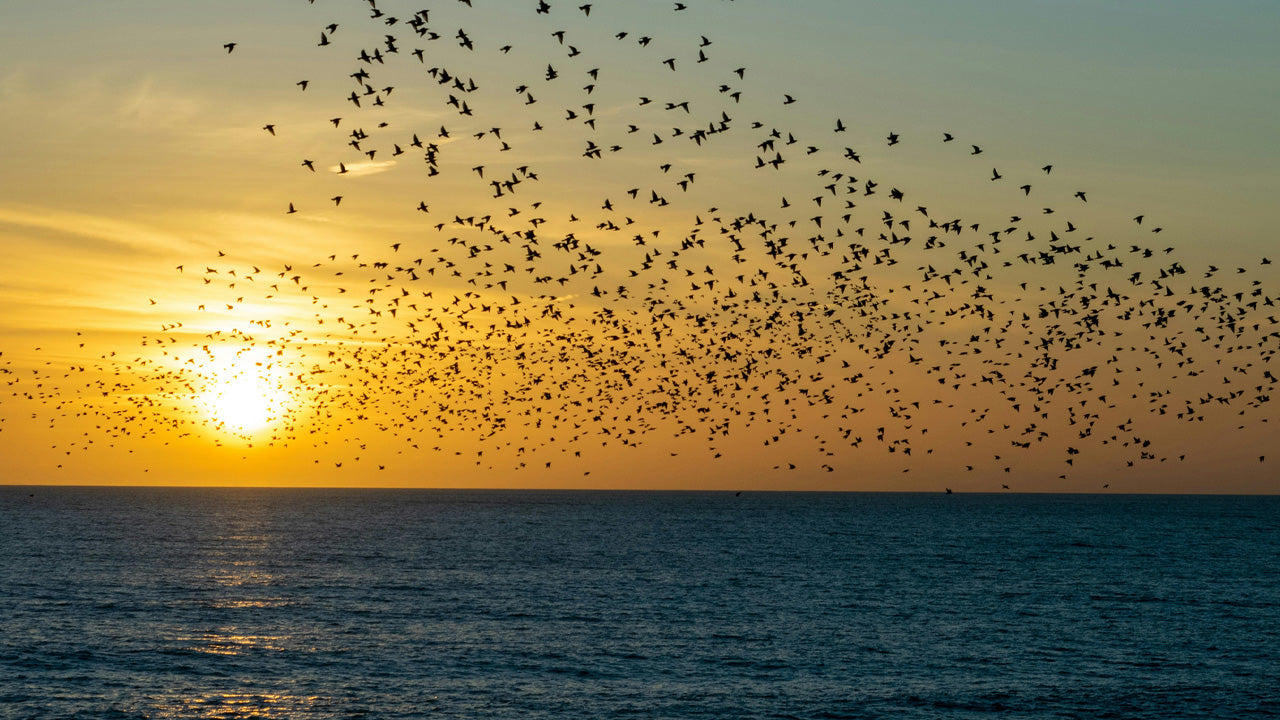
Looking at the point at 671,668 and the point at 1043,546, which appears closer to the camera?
the point at 671,668

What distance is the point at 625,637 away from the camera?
67812 mm

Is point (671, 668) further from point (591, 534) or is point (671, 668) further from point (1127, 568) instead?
point (591, 534)

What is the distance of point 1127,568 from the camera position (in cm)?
12631

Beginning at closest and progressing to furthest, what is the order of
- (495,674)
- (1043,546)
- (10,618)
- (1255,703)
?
(1255,703)
(495,674)
(10,618)
(1043,546)

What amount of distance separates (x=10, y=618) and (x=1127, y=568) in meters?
103

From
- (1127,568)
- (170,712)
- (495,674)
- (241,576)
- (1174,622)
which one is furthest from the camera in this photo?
(1127,568)

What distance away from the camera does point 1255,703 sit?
171ft

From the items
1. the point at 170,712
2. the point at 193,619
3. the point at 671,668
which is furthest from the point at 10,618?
the point at 671,668

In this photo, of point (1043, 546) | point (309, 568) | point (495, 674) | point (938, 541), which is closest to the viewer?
point (495, 674)

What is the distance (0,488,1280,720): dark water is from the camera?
167 feet

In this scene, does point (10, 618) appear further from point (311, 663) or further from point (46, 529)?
point (46, 529)

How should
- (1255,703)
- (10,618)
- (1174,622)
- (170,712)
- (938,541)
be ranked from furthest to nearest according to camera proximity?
(938,541) < (1174,622) < (10,618) < (1255,703) < (170,712)

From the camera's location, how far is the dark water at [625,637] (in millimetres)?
51031

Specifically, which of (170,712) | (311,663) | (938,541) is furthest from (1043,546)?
(170,712)
